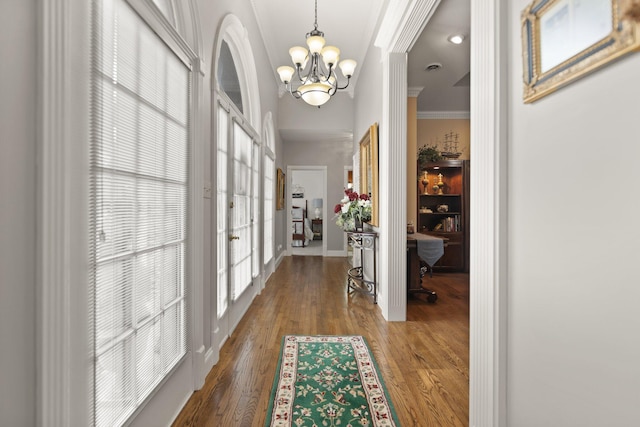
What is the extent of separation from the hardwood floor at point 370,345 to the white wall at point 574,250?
774mm

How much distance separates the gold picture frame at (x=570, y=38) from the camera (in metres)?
0.79

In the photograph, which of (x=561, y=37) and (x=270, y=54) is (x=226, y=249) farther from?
(x=270, y=54)

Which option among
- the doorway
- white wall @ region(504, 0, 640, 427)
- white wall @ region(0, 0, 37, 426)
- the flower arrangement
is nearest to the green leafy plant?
the flower arrangement

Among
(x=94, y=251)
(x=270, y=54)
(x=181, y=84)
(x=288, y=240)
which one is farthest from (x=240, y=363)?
(x=288, y=240)

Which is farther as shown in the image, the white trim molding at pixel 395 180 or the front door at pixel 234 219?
the white trim molding at pixel 395 180

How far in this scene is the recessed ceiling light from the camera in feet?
11.8

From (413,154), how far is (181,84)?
3.39 metres

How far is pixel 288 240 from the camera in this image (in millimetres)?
7648

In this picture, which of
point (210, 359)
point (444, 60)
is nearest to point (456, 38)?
point (444, 60)

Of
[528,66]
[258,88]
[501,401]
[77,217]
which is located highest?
[258,88]

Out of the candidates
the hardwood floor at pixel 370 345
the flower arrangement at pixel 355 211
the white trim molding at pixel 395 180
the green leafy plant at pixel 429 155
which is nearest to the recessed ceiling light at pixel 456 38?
the white trim molding at pixel 395 180

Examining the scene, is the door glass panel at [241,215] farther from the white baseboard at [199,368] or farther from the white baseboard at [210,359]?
the white baseboard at [199,368]

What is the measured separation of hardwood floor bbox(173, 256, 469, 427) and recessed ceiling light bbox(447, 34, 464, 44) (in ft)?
9.98

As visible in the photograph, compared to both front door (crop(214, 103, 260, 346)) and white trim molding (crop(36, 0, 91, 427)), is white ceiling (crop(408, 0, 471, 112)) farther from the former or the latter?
white trim molding (crop(36, 0, 91, 427))
